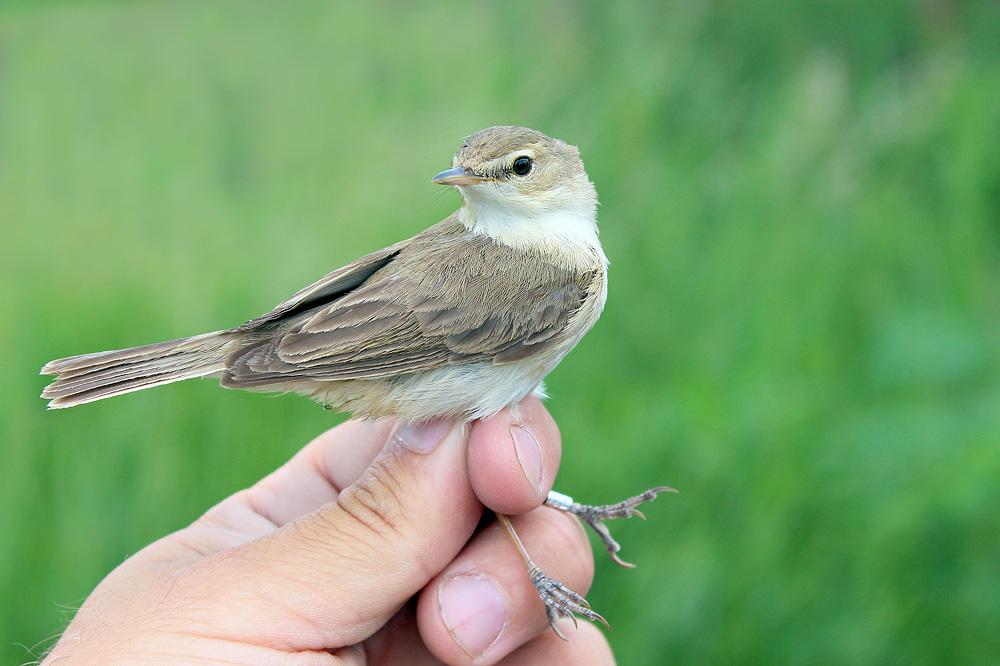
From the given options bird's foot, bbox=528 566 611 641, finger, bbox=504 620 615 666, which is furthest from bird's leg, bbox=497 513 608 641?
finger, bbox=504 620 615 666

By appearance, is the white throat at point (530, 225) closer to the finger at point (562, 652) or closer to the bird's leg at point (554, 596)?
the bird's leg at point (554, 596)

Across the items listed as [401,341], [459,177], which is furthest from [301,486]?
[459,177]

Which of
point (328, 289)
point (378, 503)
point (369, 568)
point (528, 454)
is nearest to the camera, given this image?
point (369, 568)

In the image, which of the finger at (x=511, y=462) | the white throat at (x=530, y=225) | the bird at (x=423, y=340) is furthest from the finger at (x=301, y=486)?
the white throat at (x=530, y=225)

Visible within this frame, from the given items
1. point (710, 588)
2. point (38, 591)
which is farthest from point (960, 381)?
point (38, 591)

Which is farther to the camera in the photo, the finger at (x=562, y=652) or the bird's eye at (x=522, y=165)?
the bird's eye at (x=522, y=165)

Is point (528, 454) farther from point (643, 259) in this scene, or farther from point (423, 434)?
point (643, 259)

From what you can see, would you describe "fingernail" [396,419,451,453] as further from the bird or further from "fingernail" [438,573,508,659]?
"fingernail" [438,573,508,659]
